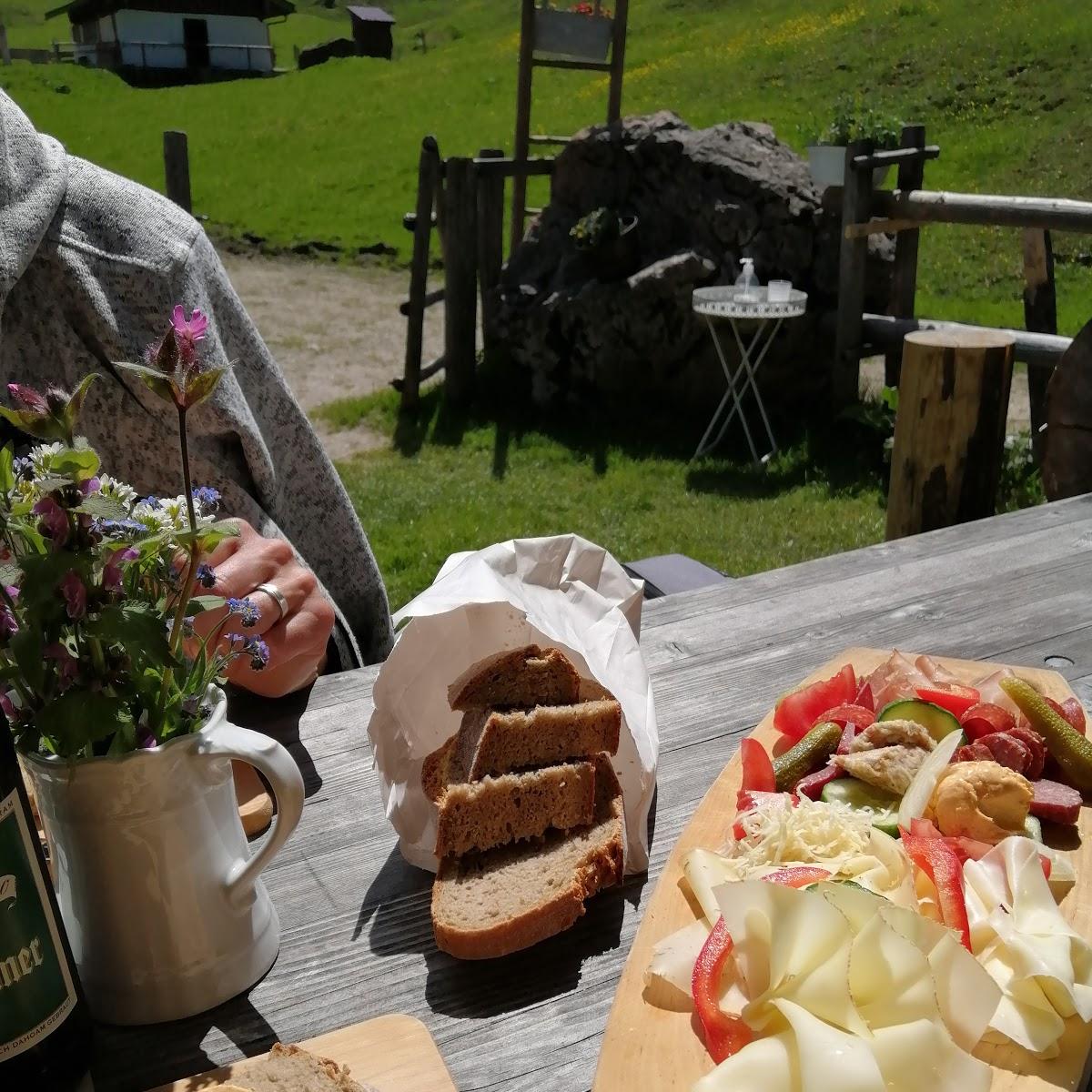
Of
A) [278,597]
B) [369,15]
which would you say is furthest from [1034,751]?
[369,15]

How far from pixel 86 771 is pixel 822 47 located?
66.9 feet

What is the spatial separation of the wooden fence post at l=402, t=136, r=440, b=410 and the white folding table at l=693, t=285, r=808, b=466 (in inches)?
79.7

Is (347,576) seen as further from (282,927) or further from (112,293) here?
(282,927)

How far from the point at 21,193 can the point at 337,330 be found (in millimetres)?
9824

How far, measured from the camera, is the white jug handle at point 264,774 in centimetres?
99

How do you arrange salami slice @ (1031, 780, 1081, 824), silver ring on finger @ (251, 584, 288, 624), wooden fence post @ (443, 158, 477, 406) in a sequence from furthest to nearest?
wooden fence post @ (443, 158, 477, 406) < silver ring on finger @ (251, 584, 288, 624) < salami slice @ (1031, 780, 1081, 824)

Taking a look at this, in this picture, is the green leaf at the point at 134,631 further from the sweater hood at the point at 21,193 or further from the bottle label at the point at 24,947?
the sweater hood at the point at 21,193

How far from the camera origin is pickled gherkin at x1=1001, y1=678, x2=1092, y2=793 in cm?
137

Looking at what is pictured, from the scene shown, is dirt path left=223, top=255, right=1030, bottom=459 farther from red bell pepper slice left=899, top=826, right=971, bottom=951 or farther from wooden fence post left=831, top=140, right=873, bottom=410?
red bell pepper slice left=899, top=826, right=971, bottom=951

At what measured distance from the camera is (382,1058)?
1.01 meters

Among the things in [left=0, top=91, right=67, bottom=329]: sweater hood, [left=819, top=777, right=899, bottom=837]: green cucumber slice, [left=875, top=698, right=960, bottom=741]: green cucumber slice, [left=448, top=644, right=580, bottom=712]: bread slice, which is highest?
[left=0, top=91, right=67, bottom=329]: sweater hood

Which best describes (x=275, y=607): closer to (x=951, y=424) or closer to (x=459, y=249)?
(x=951, y=424)

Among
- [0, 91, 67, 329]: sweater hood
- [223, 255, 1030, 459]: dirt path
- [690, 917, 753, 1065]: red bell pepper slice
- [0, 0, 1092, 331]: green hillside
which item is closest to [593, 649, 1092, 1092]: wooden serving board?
[690, 917, 753, 1065]: red bell pepper slice

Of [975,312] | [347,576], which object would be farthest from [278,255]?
[347,576]
